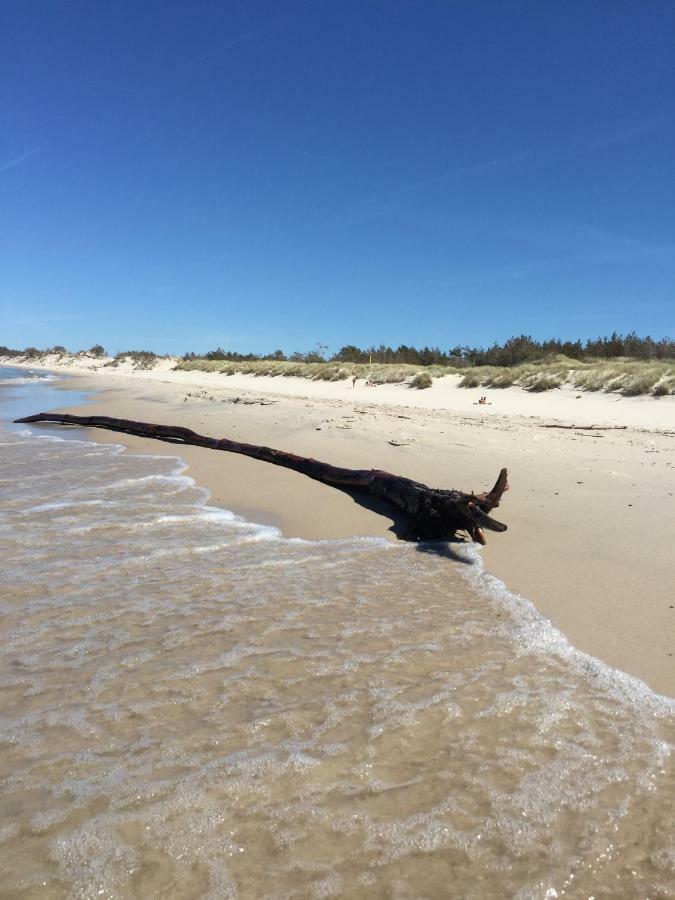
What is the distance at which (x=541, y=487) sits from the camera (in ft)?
16.2

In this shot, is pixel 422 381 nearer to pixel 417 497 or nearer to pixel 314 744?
pixel 417 497

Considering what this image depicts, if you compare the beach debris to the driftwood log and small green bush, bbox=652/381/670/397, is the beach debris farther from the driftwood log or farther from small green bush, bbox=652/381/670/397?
the driftwood log

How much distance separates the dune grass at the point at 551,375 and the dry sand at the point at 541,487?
761 mm

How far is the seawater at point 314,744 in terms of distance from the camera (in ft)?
4.02

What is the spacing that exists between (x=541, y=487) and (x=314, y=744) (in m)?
3.87

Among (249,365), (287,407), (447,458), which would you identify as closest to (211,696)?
(447,458)

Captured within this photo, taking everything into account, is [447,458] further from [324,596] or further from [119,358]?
[119,358]

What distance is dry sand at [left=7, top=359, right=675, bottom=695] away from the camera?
257 centimetres

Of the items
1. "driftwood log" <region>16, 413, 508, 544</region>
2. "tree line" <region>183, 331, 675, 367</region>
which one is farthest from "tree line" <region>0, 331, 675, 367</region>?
"driftwood log" <region>16, 413, 508, 544</region>

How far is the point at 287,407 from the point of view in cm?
1221

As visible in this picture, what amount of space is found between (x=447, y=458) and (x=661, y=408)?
711 cm

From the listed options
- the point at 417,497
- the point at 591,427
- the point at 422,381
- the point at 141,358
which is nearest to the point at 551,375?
the point at 422,381

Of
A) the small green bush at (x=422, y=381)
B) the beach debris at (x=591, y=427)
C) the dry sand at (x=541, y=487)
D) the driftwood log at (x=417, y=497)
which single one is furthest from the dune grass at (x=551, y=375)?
the driftwood log at (x=417, y=497)

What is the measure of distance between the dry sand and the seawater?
340 mm
